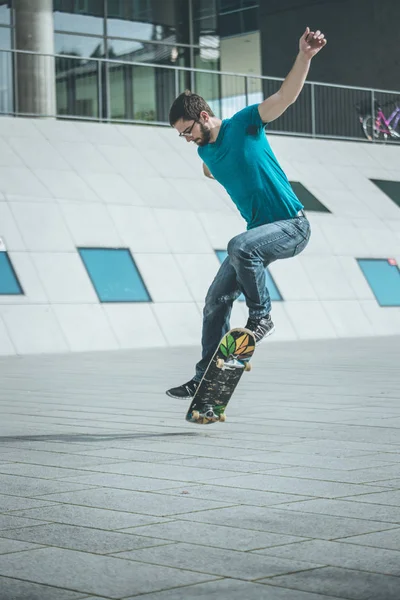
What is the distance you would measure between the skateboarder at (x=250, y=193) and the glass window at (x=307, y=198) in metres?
15.6

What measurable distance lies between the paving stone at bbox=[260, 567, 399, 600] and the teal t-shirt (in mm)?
3974

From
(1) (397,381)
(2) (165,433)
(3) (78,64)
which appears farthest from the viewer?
(3) (78,64)

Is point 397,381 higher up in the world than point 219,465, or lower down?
lower down

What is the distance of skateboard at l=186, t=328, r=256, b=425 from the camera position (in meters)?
7.05

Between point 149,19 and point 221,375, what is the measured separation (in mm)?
29235

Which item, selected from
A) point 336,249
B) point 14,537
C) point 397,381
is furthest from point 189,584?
point 336,249

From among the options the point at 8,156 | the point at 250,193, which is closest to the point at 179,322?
the point at 8,156

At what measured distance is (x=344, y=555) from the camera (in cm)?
380

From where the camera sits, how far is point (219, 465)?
589 centimetres

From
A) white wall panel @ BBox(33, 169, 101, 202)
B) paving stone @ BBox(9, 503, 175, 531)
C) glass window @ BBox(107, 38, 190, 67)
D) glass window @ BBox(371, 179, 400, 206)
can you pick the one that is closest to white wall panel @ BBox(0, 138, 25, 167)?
white wall panel @ BBox(33, 169, 101, 202)

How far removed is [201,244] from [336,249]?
3208 mm

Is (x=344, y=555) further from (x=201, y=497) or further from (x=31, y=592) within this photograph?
(x=201, y=497)

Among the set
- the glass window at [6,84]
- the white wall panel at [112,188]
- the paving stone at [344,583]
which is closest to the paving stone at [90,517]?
the paving stone at [344,583]

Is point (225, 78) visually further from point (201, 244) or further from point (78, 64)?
point (201, 244)
